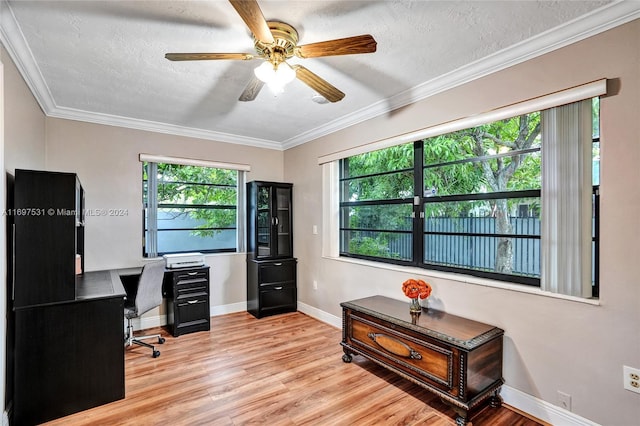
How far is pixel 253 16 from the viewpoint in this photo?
1460mm

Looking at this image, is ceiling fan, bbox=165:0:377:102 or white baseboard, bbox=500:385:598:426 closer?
ceiling fan, bbox=165:0:377:102

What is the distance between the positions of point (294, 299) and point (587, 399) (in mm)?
3268

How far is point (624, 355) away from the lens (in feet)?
5.95

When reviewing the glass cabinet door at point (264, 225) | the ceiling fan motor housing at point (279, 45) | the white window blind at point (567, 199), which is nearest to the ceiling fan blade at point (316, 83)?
the ceiling fan motor housing at point (279, 45)

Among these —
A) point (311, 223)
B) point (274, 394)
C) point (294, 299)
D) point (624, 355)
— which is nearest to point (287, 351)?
point (274, 394)

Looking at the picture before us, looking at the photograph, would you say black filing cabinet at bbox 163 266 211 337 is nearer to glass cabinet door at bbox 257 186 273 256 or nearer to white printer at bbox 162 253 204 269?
white printer at bbox 162 253 204 269

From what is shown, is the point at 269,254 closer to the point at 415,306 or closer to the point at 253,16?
the point at 415,306

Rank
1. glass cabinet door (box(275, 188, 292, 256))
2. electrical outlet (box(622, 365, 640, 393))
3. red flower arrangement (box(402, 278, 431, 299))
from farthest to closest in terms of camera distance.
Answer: glass cabinet door (box(275, 188, 292, 256)) < red flower arrangement (box(402, 278, 431, 299)) < electrical outlet (box(622, 365, 640, 393))

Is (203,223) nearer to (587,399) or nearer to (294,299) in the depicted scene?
(294,299)

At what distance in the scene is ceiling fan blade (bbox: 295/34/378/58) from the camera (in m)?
1.66

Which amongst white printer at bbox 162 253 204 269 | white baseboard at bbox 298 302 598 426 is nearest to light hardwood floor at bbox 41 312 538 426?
white baseboard at bbox 298 302 598 426

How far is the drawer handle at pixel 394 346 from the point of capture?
2417 millimetres

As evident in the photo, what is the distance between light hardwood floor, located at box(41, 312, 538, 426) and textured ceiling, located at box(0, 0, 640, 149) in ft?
8.08

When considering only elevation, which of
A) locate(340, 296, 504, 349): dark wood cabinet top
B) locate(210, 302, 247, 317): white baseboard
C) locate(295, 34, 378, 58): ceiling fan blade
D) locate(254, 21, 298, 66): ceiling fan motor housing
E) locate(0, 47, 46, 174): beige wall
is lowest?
locate(210, 302, 247, 317): white baseboard
